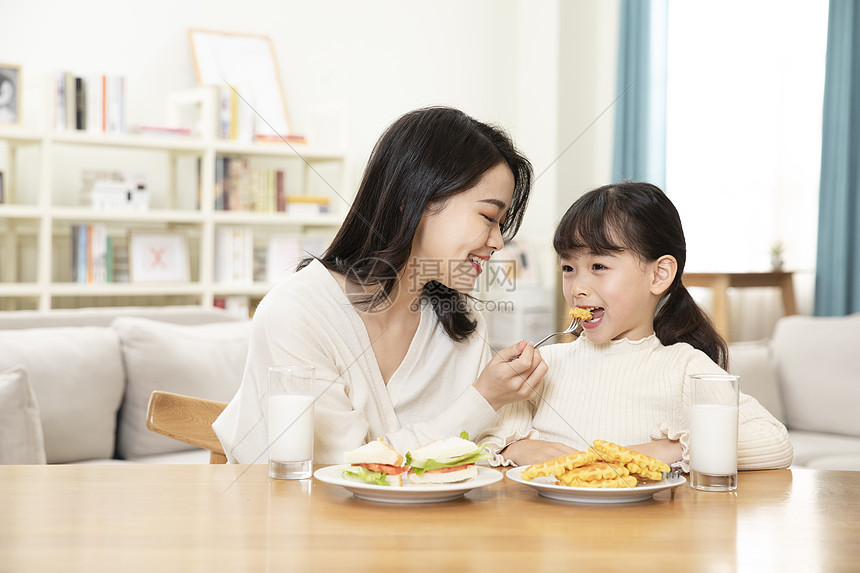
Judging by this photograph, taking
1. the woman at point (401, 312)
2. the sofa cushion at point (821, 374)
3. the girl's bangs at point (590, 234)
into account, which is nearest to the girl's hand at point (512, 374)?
the woman at point (401, 312)

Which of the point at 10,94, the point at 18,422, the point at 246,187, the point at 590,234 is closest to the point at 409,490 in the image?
the point at 590,234

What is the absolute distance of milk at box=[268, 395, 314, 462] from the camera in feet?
3.44

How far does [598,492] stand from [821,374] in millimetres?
2667

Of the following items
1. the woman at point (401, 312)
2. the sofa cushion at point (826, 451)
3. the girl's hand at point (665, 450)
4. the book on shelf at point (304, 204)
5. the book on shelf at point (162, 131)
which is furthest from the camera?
the book on shelf at point (304, 204)

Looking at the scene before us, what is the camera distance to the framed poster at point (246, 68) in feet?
14.2

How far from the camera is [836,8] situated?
→ 167 inches

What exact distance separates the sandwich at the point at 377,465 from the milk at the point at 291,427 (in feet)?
0.33

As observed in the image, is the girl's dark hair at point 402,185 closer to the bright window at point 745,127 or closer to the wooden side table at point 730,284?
the wooden side table at point 730,284

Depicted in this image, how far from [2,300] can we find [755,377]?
3182mm

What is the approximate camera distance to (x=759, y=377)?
129 inches

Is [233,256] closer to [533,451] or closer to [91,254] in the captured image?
[91,254]

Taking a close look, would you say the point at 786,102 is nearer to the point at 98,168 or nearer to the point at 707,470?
the point at 98,168

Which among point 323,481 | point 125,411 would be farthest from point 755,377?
point 323,481

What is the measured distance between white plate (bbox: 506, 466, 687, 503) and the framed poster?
11.7ft
